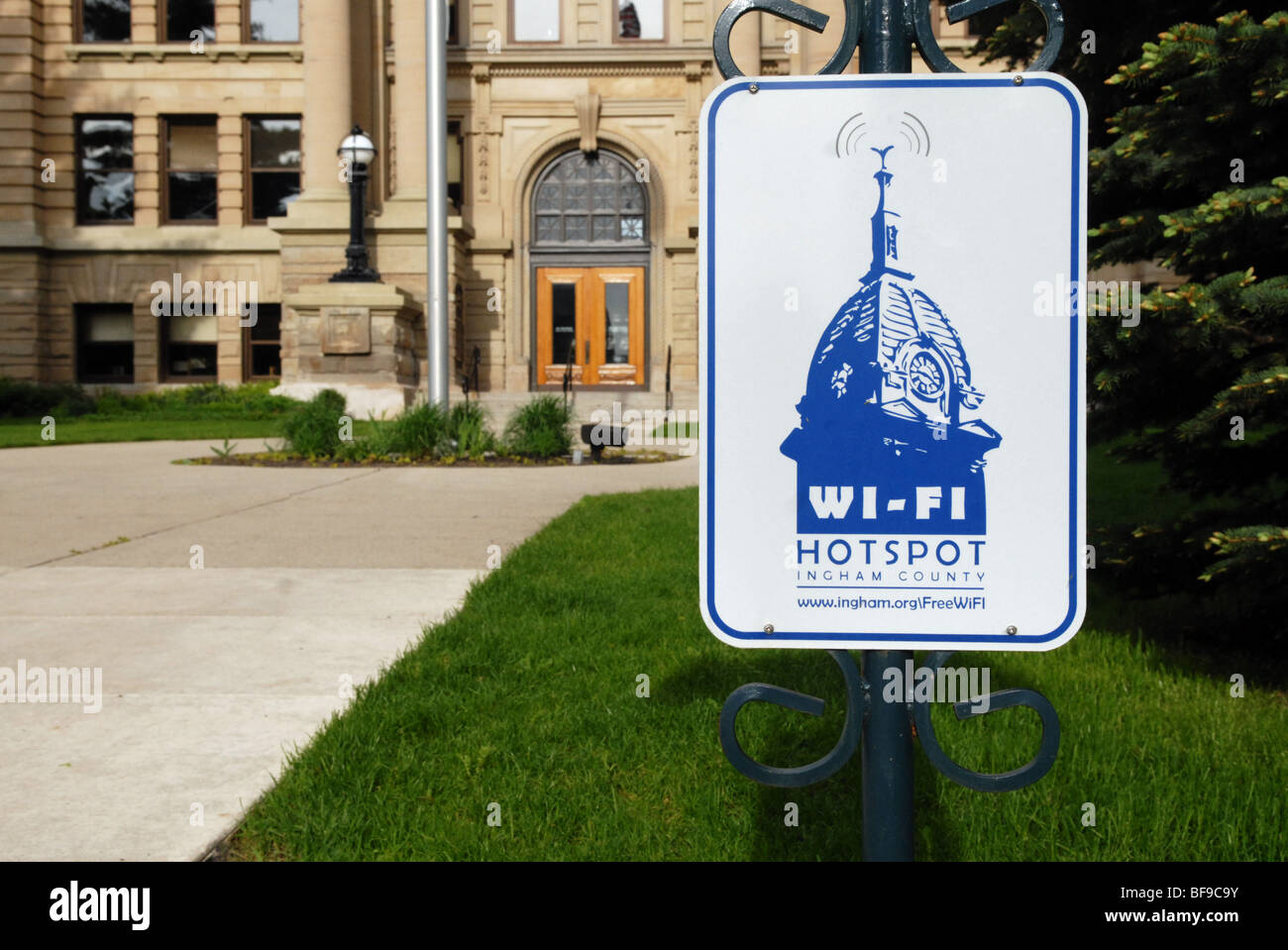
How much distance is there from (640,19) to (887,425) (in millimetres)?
30329

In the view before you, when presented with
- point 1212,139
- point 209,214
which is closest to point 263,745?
point 1212,139

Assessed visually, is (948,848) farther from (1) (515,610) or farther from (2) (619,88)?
(2) (619,88)

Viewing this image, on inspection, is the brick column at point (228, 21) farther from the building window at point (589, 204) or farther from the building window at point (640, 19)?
the building window at point (640, 19)

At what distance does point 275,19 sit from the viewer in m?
30.1

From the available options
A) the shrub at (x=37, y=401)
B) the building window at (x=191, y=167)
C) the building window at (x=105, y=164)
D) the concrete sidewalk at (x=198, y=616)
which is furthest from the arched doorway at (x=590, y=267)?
the concrete sidewalk at (x=198, y=616)

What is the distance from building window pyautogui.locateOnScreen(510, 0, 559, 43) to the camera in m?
29.6

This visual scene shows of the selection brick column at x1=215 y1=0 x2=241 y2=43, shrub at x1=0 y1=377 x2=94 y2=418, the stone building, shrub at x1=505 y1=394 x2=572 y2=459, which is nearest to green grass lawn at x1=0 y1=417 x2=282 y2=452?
shrub at x1=0 y1=377 x2=94 y2=418

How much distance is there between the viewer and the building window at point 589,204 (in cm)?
2967

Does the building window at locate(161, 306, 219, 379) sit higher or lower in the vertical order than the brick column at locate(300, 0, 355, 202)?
lower

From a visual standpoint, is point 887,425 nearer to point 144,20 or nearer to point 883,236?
point 883,236

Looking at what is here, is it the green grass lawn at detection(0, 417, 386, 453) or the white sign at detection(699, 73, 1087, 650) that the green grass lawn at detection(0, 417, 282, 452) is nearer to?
the green grass lawn at detection(0, 417, 386, 453)

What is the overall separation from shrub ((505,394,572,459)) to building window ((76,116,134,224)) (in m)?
→ 20.8

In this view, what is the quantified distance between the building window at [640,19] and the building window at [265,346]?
11.9 metres
